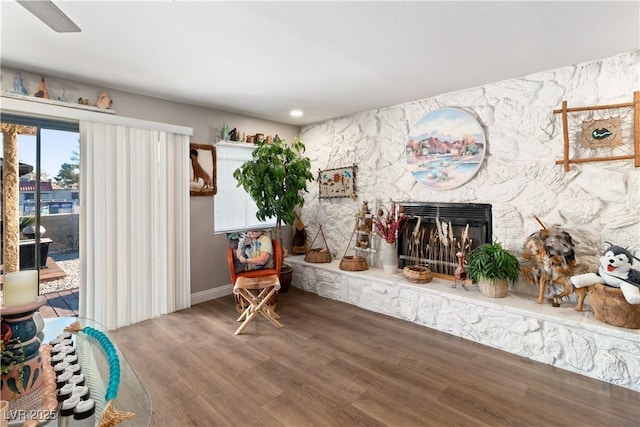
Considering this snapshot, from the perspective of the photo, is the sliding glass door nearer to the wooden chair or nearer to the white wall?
the white wall

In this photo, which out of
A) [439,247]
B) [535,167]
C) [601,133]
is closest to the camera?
[601,133]

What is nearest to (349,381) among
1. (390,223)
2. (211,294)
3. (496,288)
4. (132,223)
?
(496,288)

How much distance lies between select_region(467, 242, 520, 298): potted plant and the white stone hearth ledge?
0.29 feet

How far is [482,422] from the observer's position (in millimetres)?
1696

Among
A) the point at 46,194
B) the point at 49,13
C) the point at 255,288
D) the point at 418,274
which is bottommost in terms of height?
the point at 255,288

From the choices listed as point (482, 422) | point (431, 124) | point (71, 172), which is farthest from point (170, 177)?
point (482, 422)

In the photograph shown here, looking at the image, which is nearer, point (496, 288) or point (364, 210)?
point (496, 288)

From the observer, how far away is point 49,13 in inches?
51.6

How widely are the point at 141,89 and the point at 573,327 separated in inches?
173

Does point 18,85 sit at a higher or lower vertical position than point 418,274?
higher

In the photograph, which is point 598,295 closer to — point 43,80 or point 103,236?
point 103,236

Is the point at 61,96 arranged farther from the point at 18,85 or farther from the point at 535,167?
the point at 535,167

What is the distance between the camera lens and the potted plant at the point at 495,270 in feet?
8.57

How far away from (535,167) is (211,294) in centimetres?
386
